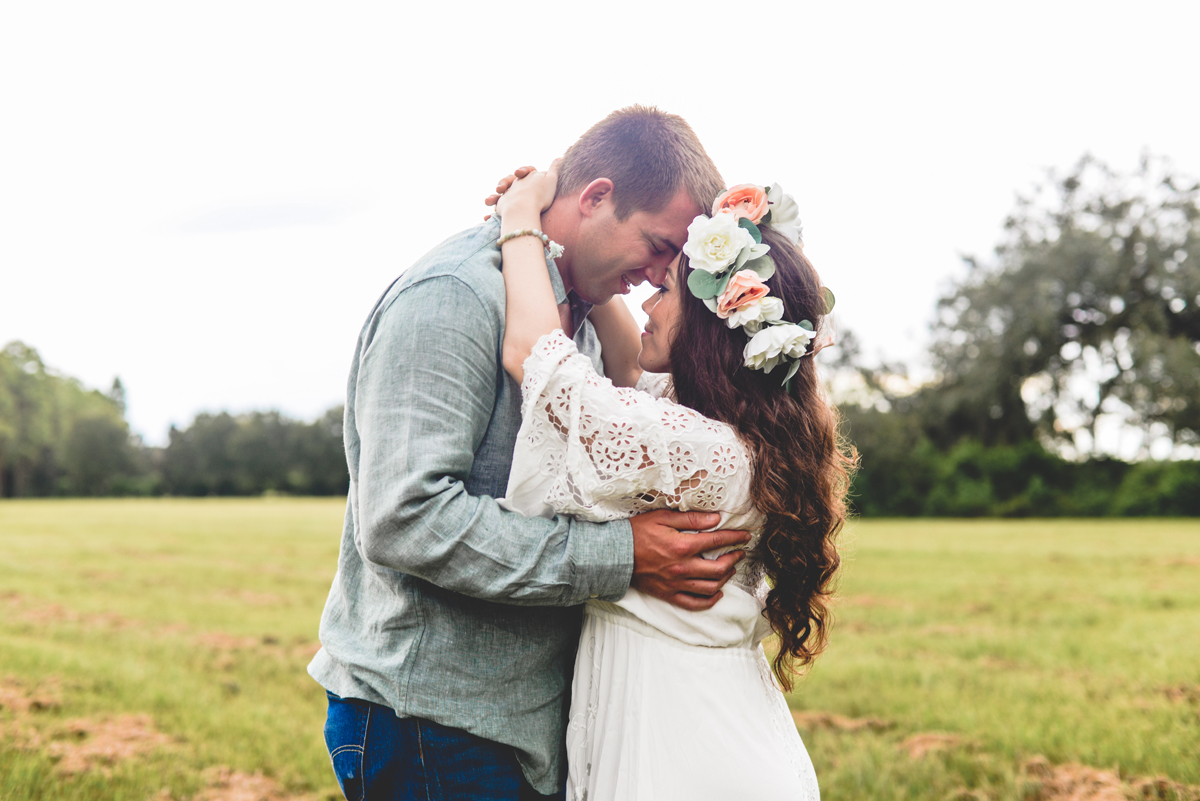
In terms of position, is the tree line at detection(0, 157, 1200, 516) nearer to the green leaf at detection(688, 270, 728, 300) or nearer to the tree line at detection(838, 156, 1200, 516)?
the tree line at detection(838, 156, 1200, 516)

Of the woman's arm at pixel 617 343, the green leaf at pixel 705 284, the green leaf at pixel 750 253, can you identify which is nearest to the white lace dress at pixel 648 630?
the green leaf at pixel 705 284

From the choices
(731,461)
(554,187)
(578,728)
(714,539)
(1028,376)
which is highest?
(1028,376)

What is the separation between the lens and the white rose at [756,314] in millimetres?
2340

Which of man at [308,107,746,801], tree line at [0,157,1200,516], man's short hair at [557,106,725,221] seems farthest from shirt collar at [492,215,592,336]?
tree line at [0,157,1200,516]

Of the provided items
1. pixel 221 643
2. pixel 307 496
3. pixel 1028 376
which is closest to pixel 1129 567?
pixel 221 643

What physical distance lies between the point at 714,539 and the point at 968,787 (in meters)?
3.79

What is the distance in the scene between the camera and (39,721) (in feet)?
18.2

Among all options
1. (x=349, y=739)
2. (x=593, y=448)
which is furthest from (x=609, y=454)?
(x=349, y=739)

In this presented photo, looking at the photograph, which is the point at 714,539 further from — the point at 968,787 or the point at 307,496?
the point at 307,496

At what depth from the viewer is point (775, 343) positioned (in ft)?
7.54

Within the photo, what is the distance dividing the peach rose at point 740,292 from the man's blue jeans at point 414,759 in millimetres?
1272

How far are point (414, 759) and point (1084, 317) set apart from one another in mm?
40535

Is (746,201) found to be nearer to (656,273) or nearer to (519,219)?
(656,273)

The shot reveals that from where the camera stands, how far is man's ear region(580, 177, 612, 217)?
2641mm
